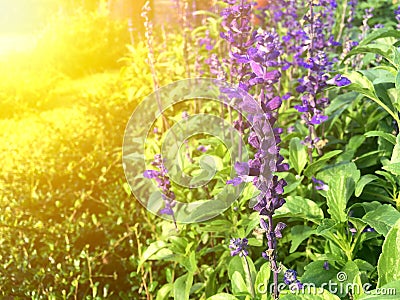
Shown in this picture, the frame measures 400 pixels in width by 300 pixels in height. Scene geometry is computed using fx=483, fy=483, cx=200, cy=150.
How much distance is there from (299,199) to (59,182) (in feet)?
8.69

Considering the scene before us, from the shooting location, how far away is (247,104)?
70.2 inches

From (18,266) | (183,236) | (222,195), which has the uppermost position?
(222,195)

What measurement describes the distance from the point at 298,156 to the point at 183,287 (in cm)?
96

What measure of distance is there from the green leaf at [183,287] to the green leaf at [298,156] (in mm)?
836

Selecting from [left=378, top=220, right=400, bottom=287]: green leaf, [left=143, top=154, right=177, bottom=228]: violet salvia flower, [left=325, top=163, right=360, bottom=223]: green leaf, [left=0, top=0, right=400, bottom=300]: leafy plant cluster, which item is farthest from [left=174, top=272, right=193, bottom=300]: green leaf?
[left=378, top=220, right=400, bottom=287]: green leaf

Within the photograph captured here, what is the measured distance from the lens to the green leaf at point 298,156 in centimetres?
271

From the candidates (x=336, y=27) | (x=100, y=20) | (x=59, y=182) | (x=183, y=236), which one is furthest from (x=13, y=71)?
(x=183, y=236)

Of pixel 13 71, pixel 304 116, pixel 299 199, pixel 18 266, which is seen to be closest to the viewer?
pixel 299 199

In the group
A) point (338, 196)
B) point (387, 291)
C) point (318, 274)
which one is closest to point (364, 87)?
point (338, 196)

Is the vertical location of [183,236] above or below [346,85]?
below

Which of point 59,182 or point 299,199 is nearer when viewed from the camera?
point 299,199

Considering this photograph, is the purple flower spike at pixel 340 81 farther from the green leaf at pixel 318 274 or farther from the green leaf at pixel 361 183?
the green leaf at pixel 318 274

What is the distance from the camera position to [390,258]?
1.70m

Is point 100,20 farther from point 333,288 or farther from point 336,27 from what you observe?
point 333,288
